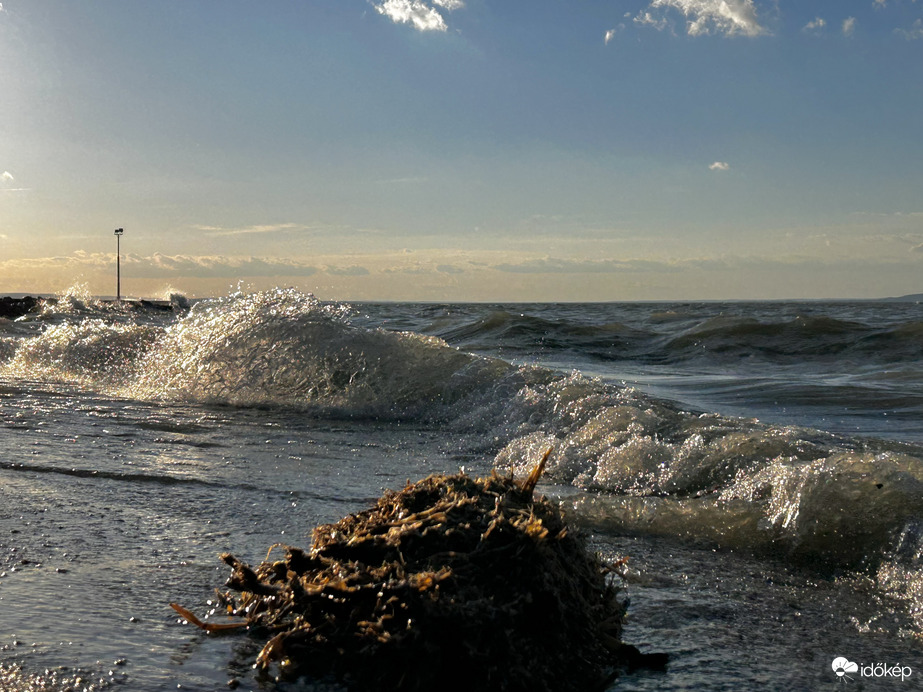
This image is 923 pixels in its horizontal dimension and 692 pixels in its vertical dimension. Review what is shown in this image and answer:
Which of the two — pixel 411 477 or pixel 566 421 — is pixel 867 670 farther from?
pixel 566 421

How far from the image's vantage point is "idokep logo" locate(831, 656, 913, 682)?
208cm

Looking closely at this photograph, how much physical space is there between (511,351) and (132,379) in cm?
771

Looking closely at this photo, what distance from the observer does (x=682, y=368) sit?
504 inches

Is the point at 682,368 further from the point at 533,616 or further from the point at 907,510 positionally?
the point at 533,616

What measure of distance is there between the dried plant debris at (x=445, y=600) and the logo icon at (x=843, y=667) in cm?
48

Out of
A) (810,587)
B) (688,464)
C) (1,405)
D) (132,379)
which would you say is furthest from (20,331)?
(810,587)

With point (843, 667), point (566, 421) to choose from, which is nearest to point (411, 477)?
point (566, 421)

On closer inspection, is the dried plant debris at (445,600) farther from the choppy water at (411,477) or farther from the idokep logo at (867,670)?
the idokep logo at (867,670)

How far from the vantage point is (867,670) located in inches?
83.0

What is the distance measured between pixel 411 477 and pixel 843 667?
2536 millimetres

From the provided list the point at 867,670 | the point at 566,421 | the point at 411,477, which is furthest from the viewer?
the point at 566,421

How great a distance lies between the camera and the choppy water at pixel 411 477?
7.07 feet

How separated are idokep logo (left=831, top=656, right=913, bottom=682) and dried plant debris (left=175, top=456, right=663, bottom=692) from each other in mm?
491

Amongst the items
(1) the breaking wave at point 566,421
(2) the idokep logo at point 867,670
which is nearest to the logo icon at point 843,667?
(2) the idokep logo at point 867,670
